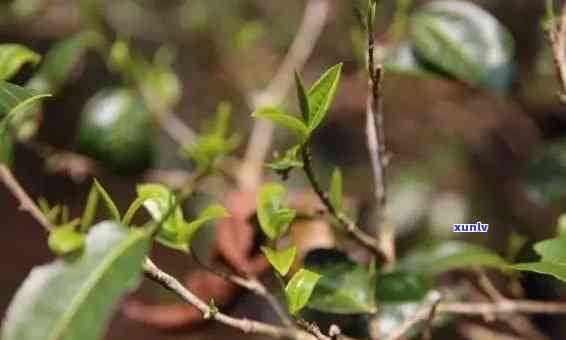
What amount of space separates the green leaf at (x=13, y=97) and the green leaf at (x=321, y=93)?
0.69 ft

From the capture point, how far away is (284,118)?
1.94ft

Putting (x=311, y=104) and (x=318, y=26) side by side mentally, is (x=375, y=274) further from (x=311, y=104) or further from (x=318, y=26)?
(x=318, y=26)

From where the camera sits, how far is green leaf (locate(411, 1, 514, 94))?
2.91 ft

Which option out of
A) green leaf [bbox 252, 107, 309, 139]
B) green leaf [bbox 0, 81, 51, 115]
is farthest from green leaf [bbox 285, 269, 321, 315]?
green leaf [bbox 0, 81, 51, 115]

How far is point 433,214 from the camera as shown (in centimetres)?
137

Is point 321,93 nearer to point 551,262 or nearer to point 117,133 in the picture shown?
point 551,262

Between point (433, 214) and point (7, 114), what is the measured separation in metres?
0.95

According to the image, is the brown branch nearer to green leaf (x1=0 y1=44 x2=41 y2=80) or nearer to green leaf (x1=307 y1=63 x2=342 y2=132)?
green leaf (x1=307 y1=63 x2=342 y2=132)

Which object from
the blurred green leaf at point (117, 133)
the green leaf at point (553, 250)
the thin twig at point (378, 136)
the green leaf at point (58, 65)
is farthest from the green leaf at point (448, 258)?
the green leaf at point (58, 65)

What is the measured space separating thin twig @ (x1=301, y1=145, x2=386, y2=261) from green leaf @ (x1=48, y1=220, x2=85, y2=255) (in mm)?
214

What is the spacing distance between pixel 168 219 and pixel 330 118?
108cm

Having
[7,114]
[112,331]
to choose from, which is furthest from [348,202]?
[112,331]

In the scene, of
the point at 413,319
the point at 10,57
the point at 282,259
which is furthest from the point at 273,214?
the point at 10,57

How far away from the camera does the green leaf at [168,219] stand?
67 cm
